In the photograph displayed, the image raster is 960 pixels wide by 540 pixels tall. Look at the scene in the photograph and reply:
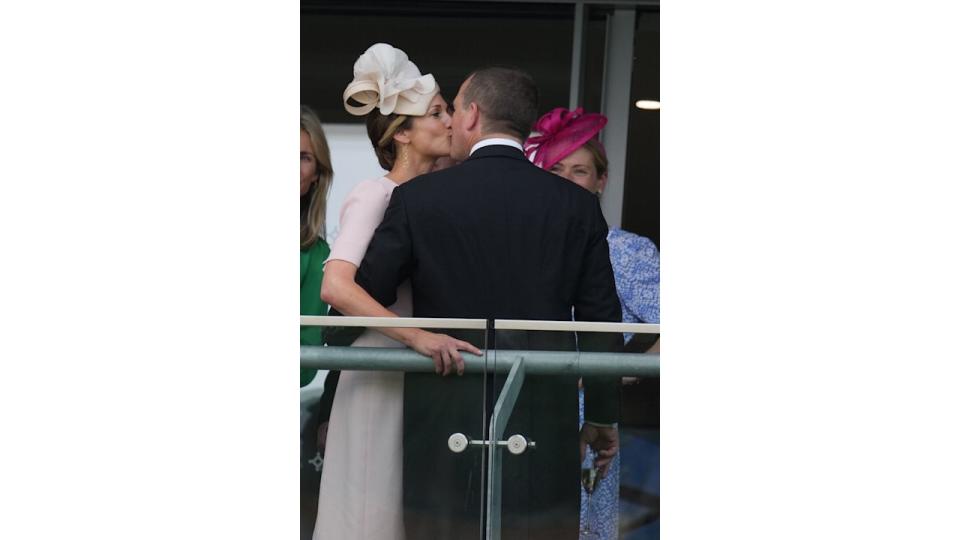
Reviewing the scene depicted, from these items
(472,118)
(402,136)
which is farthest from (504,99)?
(402,136)

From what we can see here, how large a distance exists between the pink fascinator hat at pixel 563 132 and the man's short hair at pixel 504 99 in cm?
62

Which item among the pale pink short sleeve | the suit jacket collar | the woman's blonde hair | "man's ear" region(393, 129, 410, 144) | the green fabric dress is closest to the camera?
the pale pink short sleeve

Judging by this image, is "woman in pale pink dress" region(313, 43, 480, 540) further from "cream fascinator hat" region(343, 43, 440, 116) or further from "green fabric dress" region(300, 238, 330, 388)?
"green fabric dress" region(300, 238, 330, 388)

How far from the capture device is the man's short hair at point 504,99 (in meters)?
4.04

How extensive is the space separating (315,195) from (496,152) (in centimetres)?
105

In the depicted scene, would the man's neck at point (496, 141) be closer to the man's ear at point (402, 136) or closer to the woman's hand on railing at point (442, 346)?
the man's ear at point (402, 136)

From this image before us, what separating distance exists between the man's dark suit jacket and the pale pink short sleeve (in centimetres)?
4

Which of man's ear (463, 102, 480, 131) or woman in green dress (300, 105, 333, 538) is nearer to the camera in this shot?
man's ear (463, 102, 480, 131)

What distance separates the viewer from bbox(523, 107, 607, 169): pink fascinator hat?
15.6 feet

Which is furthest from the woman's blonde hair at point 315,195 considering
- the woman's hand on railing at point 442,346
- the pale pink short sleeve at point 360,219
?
the woman's hand on railing at point 442,346

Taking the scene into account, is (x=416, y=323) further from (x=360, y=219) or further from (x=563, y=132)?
(x=563, y=132)

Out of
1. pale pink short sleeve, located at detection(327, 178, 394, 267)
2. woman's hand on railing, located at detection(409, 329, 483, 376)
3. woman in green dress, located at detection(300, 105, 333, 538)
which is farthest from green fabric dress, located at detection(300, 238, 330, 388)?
woman's hand on railing, located at detection(409, 329, 483, 376)
